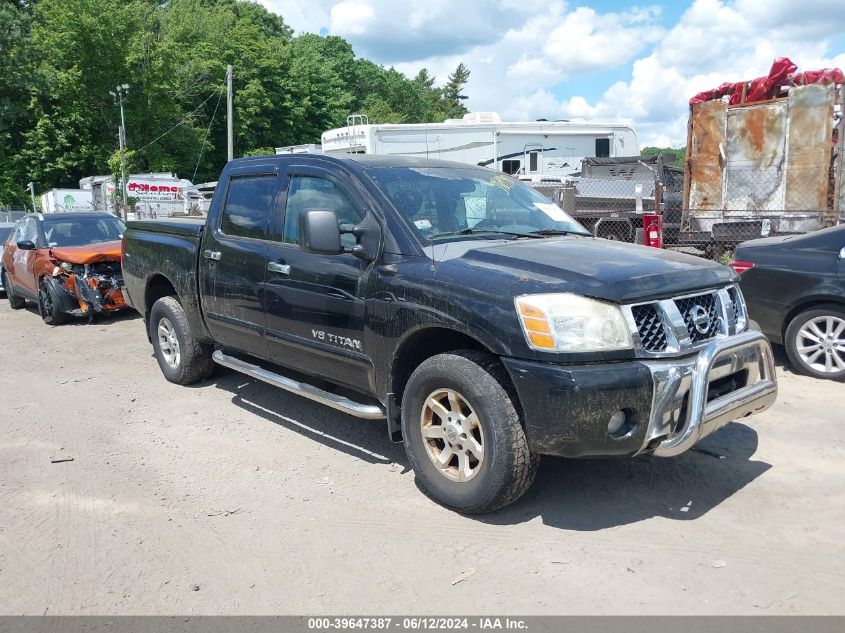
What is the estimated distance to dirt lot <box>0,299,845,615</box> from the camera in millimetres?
3162

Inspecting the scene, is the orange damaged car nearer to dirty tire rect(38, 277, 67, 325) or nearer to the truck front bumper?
dirty tire rect(38, 277, 67, 325)

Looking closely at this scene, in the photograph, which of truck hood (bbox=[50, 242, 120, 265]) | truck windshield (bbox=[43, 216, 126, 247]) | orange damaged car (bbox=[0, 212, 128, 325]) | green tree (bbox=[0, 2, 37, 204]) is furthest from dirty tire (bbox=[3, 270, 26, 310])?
green tree (bbox=[0, 2, 37, 204])

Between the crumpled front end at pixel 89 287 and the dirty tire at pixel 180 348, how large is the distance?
358 centimetres

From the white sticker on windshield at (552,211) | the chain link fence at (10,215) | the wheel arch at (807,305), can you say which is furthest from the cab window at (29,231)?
the chain link fence at (10,215)

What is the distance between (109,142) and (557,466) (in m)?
43.9

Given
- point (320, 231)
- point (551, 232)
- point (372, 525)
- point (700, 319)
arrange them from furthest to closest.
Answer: point (551, 232) < point (320, 231) < point (372, 525) < point (700, 319)

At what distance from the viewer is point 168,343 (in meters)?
6.62

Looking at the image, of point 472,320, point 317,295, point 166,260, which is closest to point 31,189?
point 166,260

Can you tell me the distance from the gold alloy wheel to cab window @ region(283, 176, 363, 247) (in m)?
1.16

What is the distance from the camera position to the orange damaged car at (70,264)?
9852mm

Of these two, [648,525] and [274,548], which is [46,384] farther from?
[648,525]

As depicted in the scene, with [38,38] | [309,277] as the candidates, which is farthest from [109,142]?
[309,277]

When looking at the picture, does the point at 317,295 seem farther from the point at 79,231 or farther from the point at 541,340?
the point at 79,231

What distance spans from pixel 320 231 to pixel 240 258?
4.58 feet
